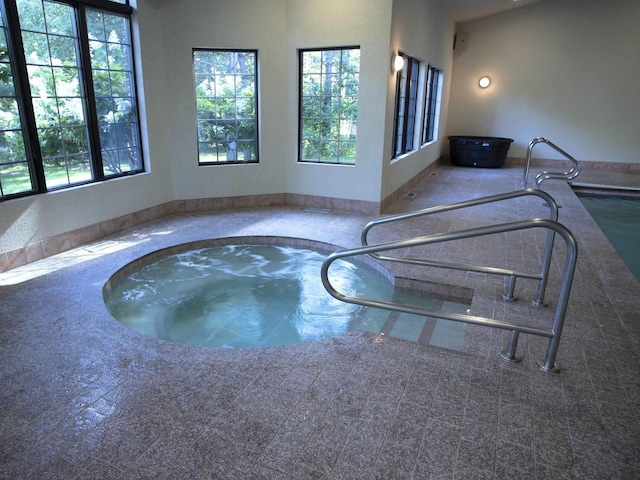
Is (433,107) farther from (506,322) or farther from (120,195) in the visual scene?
(506,322)

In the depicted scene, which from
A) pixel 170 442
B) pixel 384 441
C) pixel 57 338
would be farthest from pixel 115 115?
pixel 384 441

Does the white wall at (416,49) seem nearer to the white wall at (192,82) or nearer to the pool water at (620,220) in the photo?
the white wall at (192,82)

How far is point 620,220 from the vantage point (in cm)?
704

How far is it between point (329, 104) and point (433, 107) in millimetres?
4696

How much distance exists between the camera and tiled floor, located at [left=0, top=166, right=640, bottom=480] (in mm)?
1979

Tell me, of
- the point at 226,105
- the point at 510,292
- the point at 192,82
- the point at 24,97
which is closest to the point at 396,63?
the point at 226,105

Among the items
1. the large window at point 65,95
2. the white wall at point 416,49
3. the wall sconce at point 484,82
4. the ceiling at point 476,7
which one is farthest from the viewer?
the wall sconce at point 484,82

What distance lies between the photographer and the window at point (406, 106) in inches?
275

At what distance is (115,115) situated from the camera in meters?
5.21

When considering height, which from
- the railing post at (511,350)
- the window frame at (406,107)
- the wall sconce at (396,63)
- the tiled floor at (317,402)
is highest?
the wall sconce at (396,63)

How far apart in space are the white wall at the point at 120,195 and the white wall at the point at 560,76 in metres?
8.39

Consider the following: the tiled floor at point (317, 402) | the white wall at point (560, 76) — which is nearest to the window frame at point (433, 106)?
the white wall at point (560, 76)

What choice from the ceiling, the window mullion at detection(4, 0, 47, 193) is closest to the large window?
the window mullion at detection(4, 0, 47, 193)

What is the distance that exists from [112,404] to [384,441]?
1.44 metres
